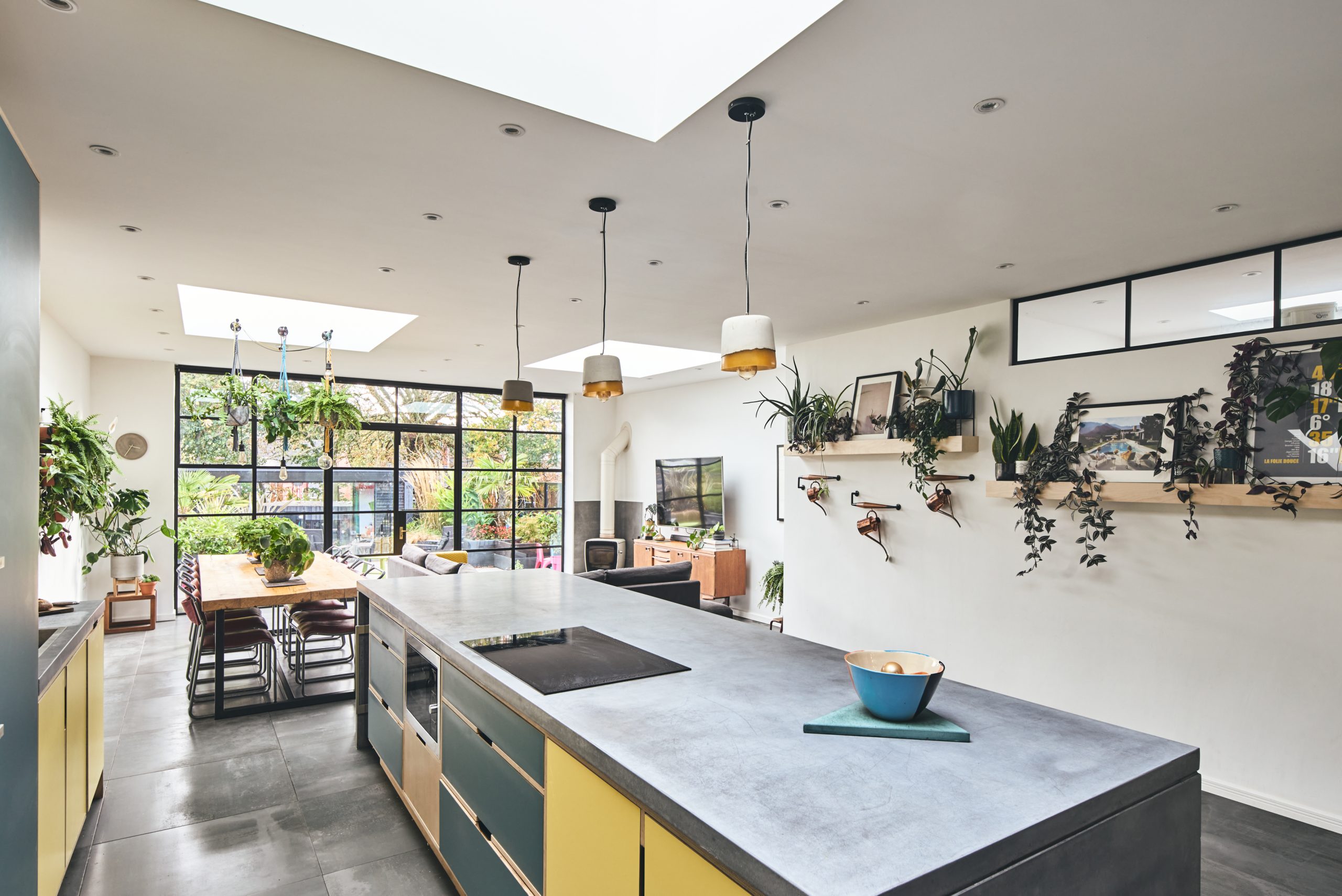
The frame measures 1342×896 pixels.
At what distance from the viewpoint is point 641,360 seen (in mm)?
7875

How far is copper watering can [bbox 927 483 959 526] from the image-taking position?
15.1 feet

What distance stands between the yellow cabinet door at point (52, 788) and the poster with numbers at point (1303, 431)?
15.1 ft

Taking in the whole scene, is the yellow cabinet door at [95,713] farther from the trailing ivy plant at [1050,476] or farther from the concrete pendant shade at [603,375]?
the trailing ivy plant at [1050,476]

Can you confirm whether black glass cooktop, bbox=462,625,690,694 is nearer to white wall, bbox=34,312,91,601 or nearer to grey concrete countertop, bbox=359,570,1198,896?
grey concrete countertop, bbox=359,570,1198,896

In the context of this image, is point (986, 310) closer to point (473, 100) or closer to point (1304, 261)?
point (1304, 261)

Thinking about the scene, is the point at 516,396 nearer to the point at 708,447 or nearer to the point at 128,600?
the point at 708,447

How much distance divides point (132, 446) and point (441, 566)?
4.36m

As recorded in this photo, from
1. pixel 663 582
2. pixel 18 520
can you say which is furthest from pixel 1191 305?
pixel 18 520

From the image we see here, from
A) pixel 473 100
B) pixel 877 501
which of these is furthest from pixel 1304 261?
pixel 473 100

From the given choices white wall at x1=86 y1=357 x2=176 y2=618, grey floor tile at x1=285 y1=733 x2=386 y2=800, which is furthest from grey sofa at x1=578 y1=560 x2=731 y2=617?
white wall at x1=86 y1=357 x2=176 y2=618

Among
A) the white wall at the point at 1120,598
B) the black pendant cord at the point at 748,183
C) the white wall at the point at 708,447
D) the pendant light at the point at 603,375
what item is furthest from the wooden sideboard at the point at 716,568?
the black pendant cord at the point at 748,183

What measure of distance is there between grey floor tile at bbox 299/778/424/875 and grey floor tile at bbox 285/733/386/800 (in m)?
0.08

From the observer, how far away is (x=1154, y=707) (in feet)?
12.0

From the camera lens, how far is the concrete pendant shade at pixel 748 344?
7.61ft
